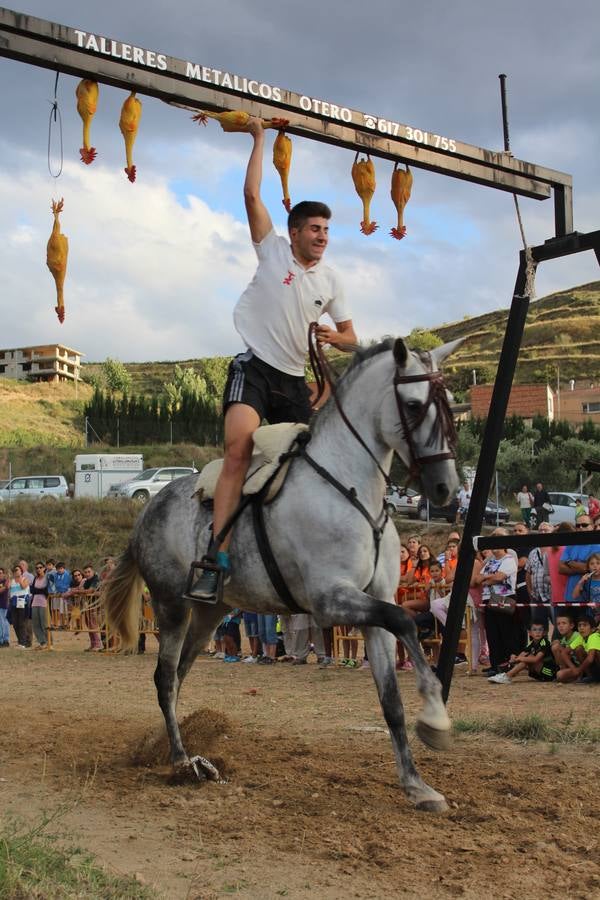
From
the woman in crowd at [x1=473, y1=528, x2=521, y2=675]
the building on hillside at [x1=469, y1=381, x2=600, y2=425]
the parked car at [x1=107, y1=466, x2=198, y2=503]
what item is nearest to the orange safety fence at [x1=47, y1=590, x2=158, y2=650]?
the woman in crowd at [x1=473, y1=528, x2=521, y2=675]

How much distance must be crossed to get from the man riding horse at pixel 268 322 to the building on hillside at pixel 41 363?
116 meters

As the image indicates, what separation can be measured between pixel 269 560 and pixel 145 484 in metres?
35.0

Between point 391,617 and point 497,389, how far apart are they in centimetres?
335

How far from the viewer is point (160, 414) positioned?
6631 cm

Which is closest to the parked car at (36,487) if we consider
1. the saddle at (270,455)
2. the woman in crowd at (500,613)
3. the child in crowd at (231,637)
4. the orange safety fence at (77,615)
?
the orange safety fence at (77,615)

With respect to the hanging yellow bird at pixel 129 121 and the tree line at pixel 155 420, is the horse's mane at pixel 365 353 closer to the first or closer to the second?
the hanging yellow bird at pixel 129 121

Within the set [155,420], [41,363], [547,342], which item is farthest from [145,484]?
[41,363]

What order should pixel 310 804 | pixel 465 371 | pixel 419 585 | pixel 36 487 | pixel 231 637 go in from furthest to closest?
pixel 465 371 < pixel 36 487 < pixel 231 637 < pixel 419 585 < pixel 310 804

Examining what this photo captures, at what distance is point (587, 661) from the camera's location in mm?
12117

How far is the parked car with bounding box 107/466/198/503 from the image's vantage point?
132 ft

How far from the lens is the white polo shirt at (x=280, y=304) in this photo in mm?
6480

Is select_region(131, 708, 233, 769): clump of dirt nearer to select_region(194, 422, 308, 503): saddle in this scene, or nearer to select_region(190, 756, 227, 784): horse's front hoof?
select_region(190, 756, 227, 784): horse's front hoof

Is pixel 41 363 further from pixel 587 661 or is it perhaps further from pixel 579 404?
pixel 587 661

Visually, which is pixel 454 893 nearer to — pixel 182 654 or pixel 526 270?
pixel 182 654
